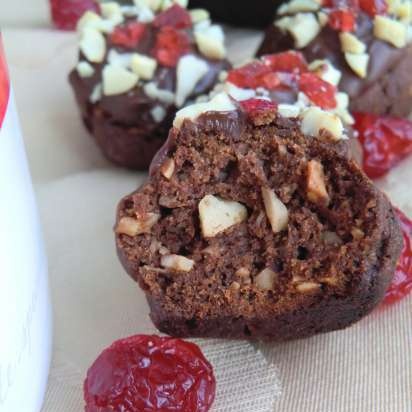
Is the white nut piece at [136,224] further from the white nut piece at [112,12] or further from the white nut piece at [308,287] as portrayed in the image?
the white nut piece at [112,12]

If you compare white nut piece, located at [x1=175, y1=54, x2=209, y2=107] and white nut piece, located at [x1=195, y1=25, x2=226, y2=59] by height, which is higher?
white nut piece, located at [x1=195, y1=25, x2=226, y2=59]

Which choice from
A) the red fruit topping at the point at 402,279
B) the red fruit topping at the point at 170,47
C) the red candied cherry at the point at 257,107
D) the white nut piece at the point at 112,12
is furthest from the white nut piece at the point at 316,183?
the white nut piece at the point at 112,12

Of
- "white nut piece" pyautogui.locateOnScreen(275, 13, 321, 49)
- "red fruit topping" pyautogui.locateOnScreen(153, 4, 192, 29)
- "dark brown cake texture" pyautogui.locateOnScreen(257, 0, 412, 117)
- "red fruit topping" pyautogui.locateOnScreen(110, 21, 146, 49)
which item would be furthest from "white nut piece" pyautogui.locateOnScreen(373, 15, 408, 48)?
"red fruit topping" pyautogui.locateOnScreen(110, 21, 146, 49)

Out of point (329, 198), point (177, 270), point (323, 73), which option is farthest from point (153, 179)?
point (323, 73)

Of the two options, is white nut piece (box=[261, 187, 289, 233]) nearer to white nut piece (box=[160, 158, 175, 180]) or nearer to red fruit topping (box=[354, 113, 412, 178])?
white nut piece (box=[160, 158, 175, 180])

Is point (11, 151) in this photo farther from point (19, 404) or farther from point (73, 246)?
point (73, 246)

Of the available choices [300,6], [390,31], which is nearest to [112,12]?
[300,6]
